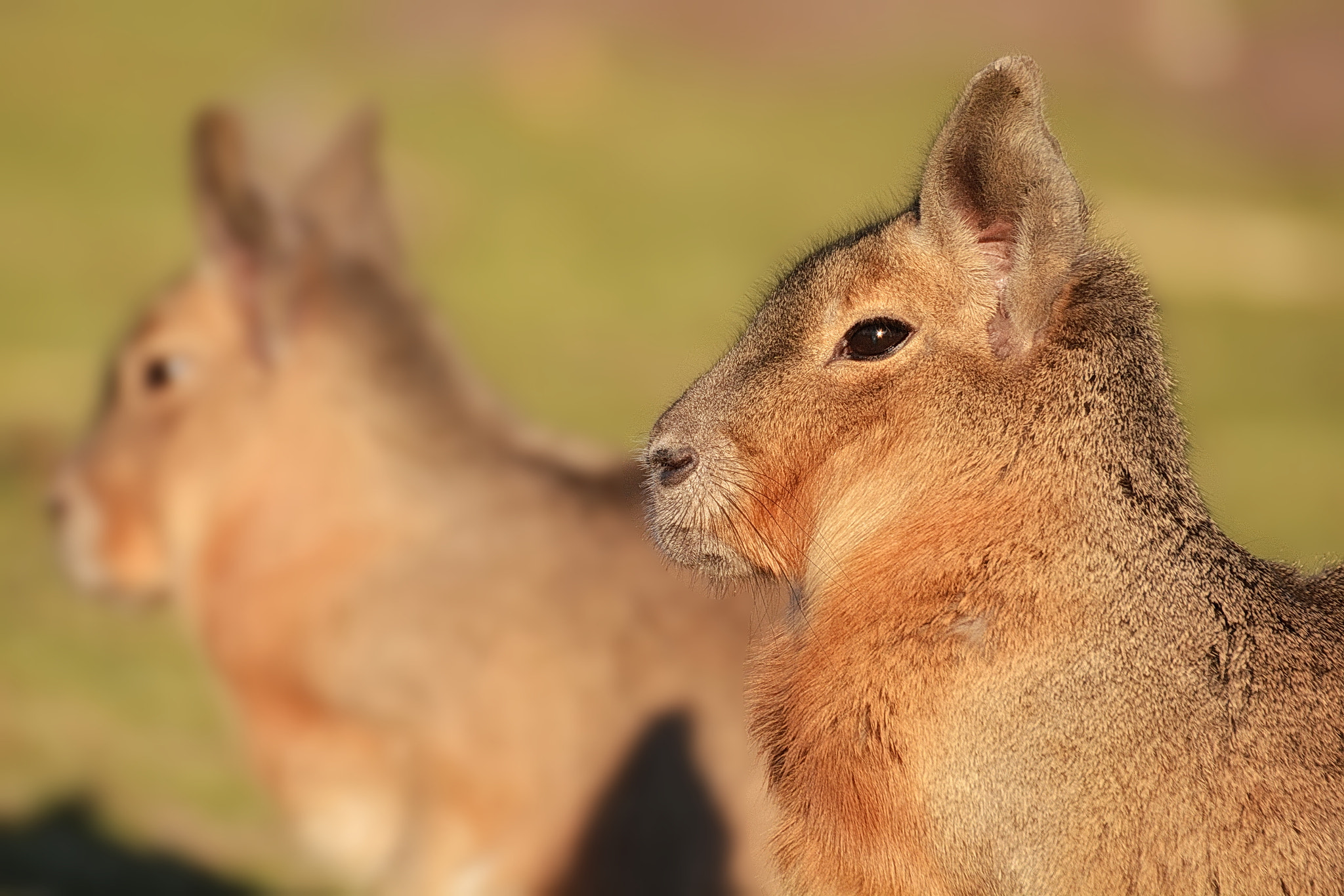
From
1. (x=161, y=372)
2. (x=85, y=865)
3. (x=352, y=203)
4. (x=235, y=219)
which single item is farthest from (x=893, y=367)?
(x=85, y=865)

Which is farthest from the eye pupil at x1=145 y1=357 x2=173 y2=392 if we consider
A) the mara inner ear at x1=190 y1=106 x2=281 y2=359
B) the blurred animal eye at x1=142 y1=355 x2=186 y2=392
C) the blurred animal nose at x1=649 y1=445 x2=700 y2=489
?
the blurred animal nose at x1=649 y1=445 x2=700 y2=489

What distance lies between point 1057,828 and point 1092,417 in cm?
68

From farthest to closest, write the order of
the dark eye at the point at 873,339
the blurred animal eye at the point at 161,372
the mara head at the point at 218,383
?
the blurred animal eye at the point at 161,372 → the mara head at the point at 218,383 → the dark eye at the point at 873,339

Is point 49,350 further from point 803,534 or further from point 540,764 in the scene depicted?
point 803,534

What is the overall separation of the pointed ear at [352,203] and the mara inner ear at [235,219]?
13.7 inches

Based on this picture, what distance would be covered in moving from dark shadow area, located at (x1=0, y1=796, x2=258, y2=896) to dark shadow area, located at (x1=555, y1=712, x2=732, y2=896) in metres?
1.89

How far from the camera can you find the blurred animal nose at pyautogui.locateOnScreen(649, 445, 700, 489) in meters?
2.96

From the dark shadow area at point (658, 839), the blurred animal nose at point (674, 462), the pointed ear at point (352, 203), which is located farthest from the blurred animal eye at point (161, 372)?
the blurred animal nose at point (674, 462)

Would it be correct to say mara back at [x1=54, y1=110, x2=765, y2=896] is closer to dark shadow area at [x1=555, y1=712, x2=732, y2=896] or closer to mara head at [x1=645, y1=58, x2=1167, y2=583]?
dark shadow area at [x1=555, y1=712, x2=732, y2=896]

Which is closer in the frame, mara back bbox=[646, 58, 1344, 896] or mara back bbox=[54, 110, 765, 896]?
mara back bbox=[646, 58, 1344, 896]

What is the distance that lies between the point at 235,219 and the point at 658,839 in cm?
241

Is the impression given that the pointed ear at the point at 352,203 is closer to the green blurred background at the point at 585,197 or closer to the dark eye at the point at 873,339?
the green blurred background at the point at 585,197

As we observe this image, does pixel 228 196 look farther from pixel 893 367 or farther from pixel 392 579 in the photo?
pixel 893 367

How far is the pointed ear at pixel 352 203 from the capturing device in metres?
A: 5.84
